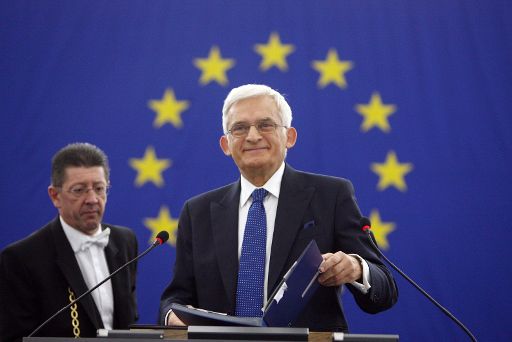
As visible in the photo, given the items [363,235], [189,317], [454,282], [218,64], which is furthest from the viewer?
[218,64]

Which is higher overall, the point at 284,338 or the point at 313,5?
the point at 313,5

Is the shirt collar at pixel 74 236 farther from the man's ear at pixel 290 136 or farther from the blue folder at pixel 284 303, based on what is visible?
the blue folder at pixel 284 303

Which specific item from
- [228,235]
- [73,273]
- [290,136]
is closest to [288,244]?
[228,235]

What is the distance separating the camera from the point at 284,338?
153 centimetres

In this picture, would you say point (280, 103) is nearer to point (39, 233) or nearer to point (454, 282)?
point (39, 233)

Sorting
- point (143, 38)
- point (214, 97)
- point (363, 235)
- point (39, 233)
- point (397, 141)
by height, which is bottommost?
point (363, 235)

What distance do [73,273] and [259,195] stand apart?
90cm

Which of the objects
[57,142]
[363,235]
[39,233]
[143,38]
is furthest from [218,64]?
[363,235]

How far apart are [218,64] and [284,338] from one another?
3.01m

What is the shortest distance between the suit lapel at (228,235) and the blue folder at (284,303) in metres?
0.44

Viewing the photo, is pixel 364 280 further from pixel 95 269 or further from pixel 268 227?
pixel 95 269


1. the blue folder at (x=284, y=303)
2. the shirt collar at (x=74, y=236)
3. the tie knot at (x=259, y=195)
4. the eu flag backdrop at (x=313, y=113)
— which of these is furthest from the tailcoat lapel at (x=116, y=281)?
the blue folder at (x=284, y=303)

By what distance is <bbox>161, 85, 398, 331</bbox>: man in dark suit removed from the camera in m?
2.31

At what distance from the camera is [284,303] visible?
181 cm
